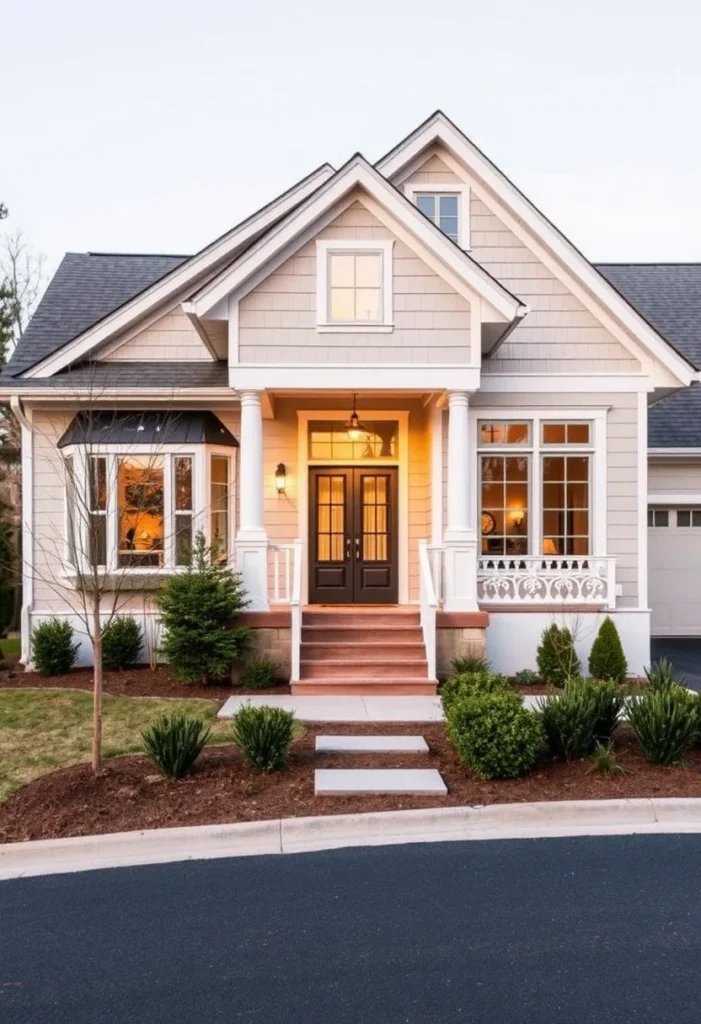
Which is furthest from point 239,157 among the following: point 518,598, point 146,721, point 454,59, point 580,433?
point 146,721

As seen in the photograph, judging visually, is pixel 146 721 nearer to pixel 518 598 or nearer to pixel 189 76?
pixel 518 598

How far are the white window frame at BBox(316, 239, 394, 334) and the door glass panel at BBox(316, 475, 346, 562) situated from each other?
9.08 ft

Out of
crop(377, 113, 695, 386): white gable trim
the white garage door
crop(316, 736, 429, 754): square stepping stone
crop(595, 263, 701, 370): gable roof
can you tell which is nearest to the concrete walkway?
crop(316, 736, 429, 754): square stepping stone

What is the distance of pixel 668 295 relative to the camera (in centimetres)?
1672

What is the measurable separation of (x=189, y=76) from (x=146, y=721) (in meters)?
14.9

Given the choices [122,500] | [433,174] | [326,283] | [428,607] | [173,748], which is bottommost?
[173,748]

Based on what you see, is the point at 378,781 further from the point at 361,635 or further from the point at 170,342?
the point at 170,342

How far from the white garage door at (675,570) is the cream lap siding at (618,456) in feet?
10.8

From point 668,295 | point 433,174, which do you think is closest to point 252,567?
point 433,174

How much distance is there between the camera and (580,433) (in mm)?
11141

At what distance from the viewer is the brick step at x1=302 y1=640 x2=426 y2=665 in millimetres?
9867

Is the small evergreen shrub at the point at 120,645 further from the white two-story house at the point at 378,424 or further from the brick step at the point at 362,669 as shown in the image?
the brick step at the point at 362,669

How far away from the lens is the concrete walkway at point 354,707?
8.04m

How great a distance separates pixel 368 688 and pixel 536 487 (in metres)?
A: 4.05
